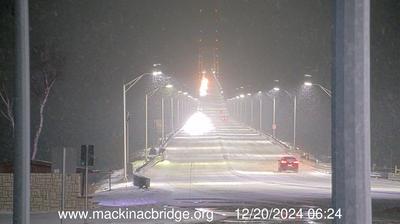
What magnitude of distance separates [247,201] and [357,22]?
28.5 metres

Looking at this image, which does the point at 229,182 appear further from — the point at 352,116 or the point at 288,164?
the point at 352,116

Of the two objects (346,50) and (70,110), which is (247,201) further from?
(70,110)

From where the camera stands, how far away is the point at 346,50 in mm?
4711

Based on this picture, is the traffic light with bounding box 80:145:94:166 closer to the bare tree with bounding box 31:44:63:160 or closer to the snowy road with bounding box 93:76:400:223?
the snowy road with bounding box 93:76:400:223

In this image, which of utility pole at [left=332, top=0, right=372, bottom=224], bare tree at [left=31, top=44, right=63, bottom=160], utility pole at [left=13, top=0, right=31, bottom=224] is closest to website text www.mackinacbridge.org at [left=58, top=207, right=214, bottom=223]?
utility pole at [left=13, top=0, right=31, bottom=224]

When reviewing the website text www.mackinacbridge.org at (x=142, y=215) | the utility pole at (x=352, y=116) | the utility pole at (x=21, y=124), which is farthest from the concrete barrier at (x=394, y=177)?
the utility pole at (x=352, y=116)

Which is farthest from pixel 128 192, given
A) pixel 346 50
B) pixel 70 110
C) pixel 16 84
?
pixel 70 110

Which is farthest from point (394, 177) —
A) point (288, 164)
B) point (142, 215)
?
point (142, 215)

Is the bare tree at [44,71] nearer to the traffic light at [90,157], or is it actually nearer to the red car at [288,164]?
the red car at [288,164]

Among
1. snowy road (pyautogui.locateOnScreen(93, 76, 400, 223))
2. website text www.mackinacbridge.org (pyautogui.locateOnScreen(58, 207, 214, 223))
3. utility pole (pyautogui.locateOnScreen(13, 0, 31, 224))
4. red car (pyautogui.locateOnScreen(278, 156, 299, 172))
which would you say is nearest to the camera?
utility pole (pyautogui.locateOnScreen(13, 0, 31, 224))

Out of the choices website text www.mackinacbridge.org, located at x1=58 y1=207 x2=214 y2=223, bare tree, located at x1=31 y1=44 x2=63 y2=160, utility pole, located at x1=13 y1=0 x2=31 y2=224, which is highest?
bare tree, located at x1=31 y1=44 x2=63 y2=160

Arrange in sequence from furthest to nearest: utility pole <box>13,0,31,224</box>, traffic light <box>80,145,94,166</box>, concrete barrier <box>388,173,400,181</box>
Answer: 1. concrete barrier <box>388,173,400,181</box>
2. traffic light <box>80,145,94,166</box>
3. utility pole <box>13,0,31,224</box>

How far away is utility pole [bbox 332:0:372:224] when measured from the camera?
4680mm

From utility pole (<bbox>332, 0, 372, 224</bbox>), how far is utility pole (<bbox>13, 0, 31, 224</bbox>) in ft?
10.6
